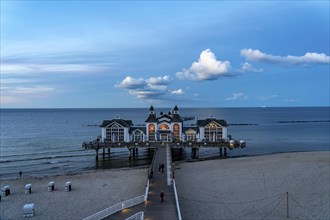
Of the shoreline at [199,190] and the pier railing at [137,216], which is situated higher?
the pier railing at [137,216]

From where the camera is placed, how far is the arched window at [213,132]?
2000 inches

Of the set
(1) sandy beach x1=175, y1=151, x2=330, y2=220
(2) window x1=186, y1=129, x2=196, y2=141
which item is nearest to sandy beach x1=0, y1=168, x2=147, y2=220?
(1) sandy beach x1=175, y1=151, x2=330, y2=220

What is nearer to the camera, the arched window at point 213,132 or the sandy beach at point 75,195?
the sandy beach at point 75,195

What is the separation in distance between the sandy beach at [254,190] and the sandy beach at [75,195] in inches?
190

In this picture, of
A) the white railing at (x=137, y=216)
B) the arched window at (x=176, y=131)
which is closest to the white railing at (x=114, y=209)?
the white railing at (x=137, y=216)

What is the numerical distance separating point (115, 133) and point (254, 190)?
27.9 meters

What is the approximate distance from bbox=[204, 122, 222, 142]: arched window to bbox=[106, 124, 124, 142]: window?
12728 mm

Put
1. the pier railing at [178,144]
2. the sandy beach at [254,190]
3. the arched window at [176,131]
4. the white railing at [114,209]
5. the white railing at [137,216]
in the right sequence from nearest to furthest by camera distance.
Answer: the white railing at [137,216]
the white railing at [114,209]
the sandy beach at [254,190]
the pier railing at [178,144]
the arched window at [176,131]

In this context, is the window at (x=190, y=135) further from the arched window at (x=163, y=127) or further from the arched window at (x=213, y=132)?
the arched window at (x=163, y=127)

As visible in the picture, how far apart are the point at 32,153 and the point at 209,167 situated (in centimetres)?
3116

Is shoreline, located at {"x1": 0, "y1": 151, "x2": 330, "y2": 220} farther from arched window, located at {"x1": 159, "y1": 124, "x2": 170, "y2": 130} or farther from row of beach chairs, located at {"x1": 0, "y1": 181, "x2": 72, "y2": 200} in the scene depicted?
arched window, located at {"x1": 159, "y1": 124, "x2": 170, "y2": 130}

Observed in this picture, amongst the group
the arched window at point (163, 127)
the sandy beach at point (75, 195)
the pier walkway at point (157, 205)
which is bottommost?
the sandy beach at point (75, 195)

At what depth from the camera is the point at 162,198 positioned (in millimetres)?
22000

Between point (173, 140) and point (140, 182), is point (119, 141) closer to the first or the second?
point (173, 140)
